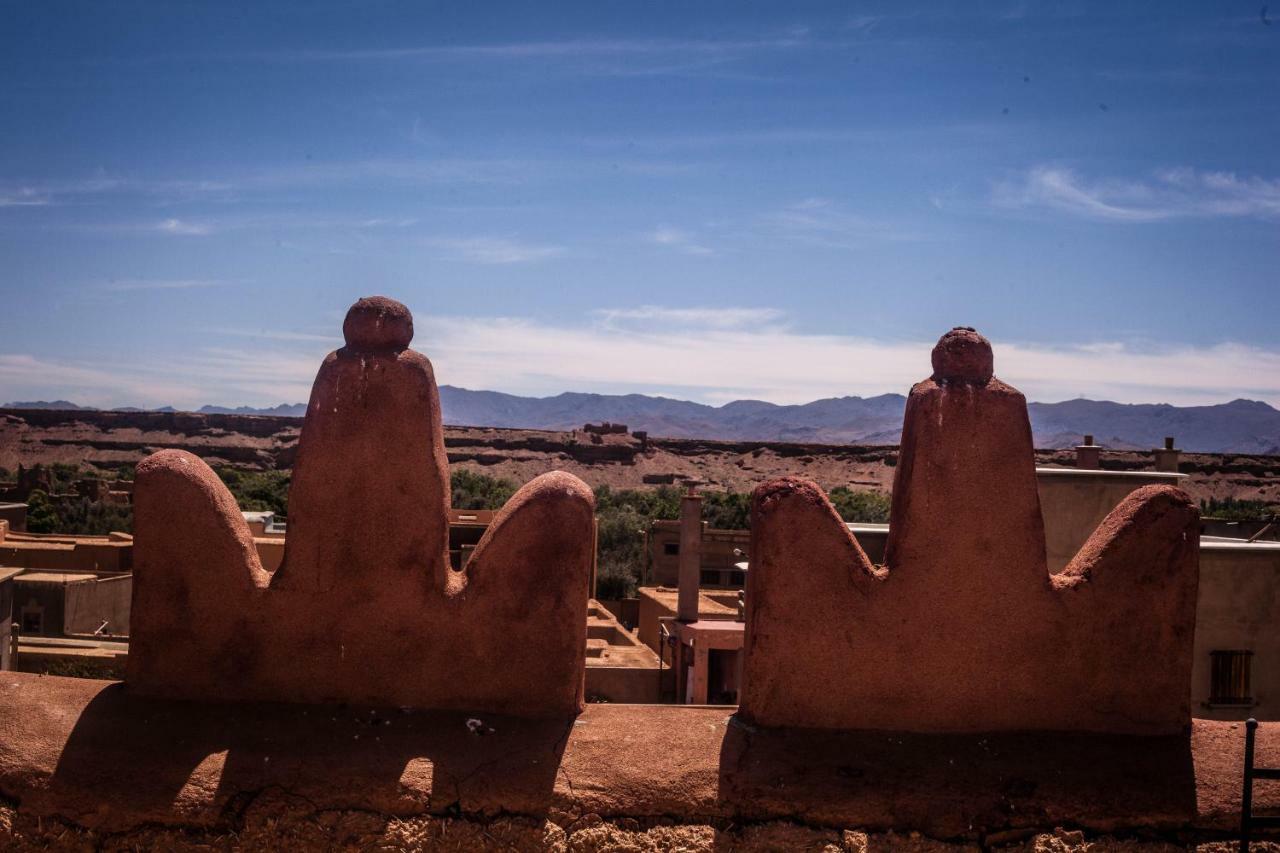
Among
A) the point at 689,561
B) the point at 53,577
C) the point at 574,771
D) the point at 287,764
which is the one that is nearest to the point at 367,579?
the point at 287,764

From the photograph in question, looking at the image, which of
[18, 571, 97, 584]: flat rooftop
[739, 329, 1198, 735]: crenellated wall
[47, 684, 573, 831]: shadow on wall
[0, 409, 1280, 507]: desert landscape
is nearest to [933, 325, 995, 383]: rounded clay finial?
[739, 329, 1198, 735]: crenellated wall

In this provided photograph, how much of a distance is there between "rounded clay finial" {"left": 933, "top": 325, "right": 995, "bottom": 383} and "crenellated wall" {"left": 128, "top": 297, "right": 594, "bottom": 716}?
2068mm

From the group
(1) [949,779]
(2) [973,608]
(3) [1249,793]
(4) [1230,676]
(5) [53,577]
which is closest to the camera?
(3) [1249,793]

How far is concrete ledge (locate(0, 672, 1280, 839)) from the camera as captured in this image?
5730mm

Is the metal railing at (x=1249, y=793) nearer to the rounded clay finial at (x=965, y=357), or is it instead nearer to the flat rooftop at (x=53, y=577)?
the rounded clay finial at (x=965, y=357)

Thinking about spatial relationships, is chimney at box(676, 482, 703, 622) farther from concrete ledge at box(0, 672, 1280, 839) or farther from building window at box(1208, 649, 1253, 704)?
concrete ledge at box(0, 672, 1280, 839)

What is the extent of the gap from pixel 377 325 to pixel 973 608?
359cm

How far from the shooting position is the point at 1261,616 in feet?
41.5

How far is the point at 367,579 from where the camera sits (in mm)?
6234

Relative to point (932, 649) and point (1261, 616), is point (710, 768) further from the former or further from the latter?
point (1261, 616)

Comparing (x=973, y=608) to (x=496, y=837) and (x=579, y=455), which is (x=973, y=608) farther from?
(x=579, y=455)

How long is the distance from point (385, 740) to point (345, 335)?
7.20 feet

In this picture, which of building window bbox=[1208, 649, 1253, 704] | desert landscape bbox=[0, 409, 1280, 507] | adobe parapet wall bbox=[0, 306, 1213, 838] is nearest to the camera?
adobe parapet wall bbox=[0, 306, 1213, 838]

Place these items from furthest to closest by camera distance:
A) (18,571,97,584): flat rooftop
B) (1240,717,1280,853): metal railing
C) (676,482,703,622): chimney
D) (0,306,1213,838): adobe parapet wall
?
(676,482,703,622): chimney
(18,571,97,584): flat rooftop
(0,306,1213,838): adobe parapet wall
(1240,717,1280,853): metal railing
